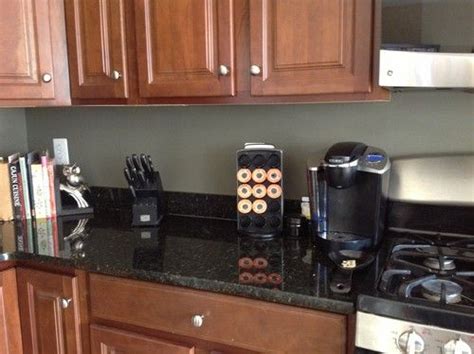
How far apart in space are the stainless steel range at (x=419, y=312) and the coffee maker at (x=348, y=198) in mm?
166

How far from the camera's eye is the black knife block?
188cm

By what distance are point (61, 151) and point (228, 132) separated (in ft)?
2.75

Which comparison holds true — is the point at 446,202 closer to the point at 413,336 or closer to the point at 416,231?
the point at 416,231

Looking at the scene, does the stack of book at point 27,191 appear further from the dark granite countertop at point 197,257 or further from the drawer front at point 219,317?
the drawer front at point 219,317

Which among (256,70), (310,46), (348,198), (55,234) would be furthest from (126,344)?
(310,46)

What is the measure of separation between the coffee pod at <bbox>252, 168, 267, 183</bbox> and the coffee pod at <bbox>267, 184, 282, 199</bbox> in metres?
0.04

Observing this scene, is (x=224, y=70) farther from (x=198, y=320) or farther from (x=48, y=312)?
(x=48, y=312)

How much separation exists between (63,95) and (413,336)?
4.71 ft

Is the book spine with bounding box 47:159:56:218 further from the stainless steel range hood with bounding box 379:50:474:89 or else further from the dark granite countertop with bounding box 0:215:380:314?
the stainless steel range hood with bounding box 379:50:474:89

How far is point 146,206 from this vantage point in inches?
74.1

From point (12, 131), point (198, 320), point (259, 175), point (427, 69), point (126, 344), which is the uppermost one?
point (427, 69)

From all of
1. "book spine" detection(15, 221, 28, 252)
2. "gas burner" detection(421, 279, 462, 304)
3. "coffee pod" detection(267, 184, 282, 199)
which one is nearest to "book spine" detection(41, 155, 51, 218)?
"book spine" detection(15, 221, 28, 252)

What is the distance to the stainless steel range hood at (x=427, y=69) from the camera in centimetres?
117

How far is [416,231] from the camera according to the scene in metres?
1.68
